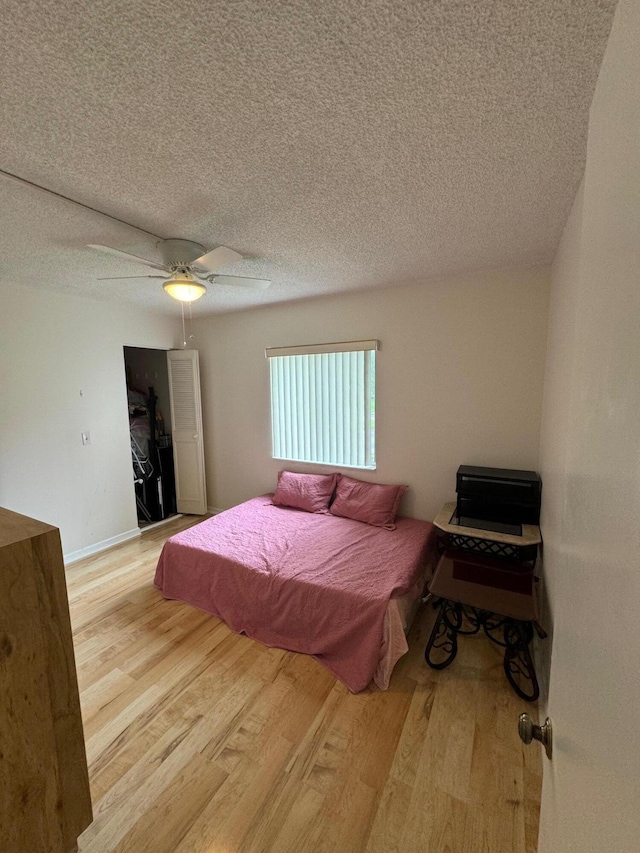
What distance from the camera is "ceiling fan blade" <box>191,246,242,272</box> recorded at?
1660mm

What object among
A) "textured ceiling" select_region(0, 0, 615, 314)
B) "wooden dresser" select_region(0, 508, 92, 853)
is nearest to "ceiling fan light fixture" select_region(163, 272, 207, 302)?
"textured ceiling" select_region(0, 0, 615, 314)

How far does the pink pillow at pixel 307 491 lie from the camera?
3.13 meters

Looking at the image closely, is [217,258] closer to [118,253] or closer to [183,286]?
[183,286]

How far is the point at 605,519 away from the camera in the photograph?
431 mm

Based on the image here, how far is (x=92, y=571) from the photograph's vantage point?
2908mm

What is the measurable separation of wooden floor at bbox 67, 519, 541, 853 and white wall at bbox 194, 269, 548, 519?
132cm

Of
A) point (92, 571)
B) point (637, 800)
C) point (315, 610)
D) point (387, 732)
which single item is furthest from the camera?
point (92, 571)

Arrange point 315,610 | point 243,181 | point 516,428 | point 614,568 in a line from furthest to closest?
point 516,428
point 315,610
point 243,181
point 614,568

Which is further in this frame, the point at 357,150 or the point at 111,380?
the point at 111,380

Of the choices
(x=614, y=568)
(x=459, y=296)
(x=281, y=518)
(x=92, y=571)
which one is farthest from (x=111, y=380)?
(x=614, y=568)

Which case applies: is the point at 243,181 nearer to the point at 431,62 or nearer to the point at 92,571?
the point at 431,62

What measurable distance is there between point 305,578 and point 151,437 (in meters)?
3.08

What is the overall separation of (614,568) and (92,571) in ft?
11.9

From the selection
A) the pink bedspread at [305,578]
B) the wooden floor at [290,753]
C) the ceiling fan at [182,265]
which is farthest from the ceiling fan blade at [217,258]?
the wooden floor at [290,753]
